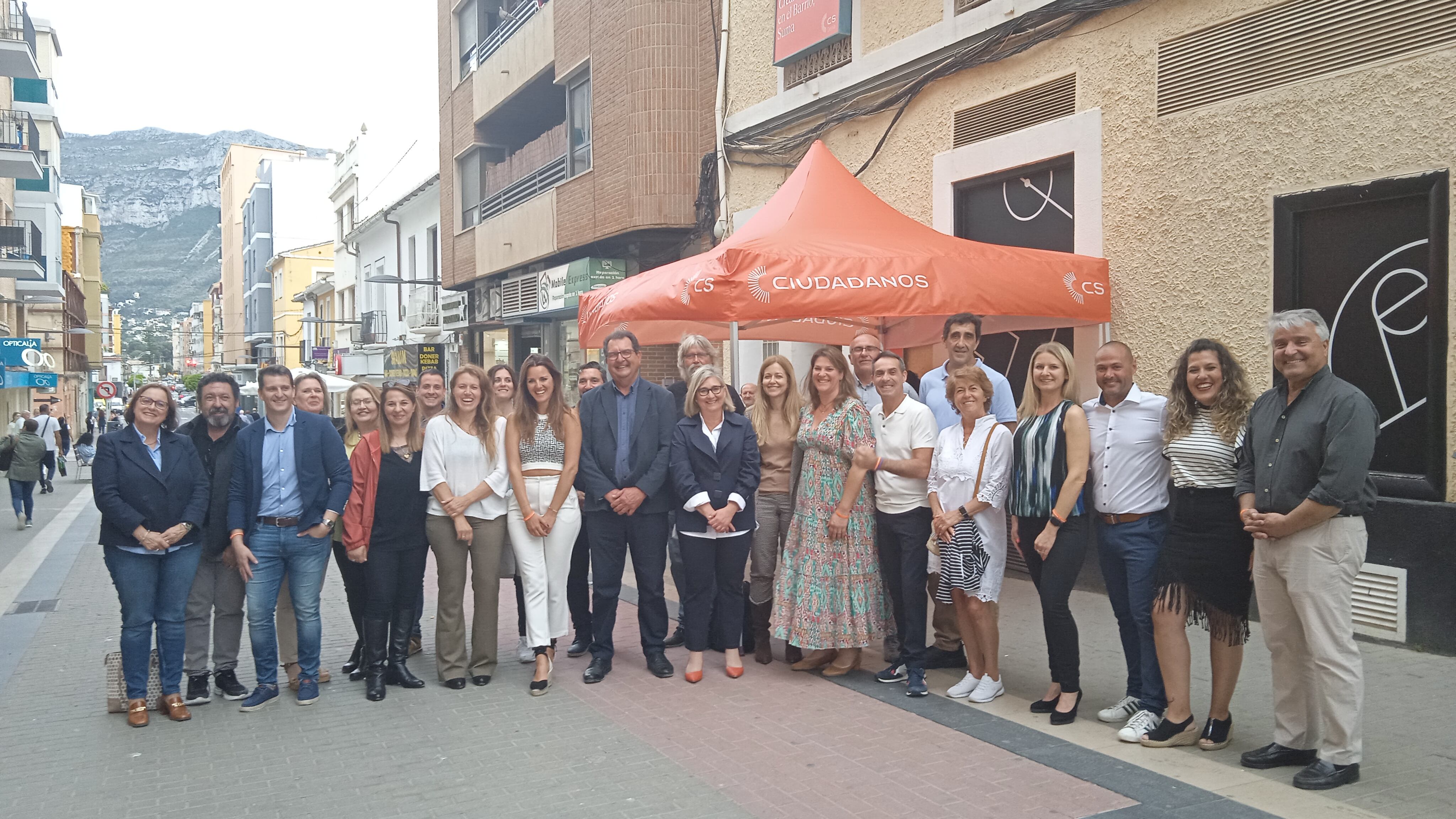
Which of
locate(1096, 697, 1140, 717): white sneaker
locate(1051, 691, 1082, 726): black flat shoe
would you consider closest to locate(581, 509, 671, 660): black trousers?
locate(1051, 691, 1082, 726): black flat shoe

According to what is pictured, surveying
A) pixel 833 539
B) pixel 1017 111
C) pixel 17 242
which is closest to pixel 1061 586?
pixel 833 539

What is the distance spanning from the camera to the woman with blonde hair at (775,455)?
6410 millimetres

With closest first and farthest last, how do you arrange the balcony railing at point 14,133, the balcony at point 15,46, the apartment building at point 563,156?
the apartment building at point 563,156
the balcony at point 15,46
the balcony railing at point 14,133

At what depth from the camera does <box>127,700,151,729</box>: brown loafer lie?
18.2ft

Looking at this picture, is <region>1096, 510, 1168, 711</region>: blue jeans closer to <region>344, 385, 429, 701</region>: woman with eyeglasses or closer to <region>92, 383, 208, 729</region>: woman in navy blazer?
<region>344, 385, 429, 701</region>: woman with eyeglasses

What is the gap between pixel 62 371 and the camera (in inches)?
1887

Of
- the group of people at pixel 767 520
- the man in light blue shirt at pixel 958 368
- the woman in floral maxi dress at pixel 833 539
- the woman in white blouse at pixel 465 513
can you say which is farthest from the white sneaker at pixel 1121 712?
the woman in white blouse at pixel 465 513

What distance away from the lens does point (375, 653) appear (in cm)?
611

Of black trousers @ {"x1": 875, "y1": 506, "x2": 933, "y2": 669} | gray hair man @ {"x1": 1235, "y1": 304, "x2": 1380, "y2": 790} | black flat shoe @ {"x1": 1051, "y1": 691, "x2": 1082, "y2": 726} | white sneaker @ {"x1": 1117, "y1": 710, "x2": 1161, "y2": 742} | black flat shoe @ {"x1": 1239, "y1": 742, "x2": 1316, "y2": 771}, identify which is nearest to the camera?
gray hair man @ {"x1": 1235, "y1": 304, "x2": 1380, "y2": 790}

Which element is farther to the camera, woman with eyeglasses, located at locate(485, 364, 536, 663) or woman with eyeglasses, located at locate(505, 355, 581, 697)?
woman with eyeglasses, located at locate(485, 364, 536, 663)

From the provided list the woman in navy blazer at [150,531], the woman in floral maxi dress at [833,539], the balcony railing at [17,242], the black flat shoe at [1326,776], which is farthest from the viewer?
the balcony railing at [17,242]

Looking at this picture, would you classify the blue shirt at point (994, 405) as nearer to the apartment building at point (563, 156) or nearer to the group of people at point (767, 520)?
the group of people at point (767, 520)

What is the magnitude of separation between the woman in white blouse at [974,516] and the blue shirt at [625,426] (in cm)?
176

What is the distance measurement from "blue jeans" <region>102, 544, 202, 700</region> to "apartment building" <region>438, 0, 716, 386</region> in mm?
9028
